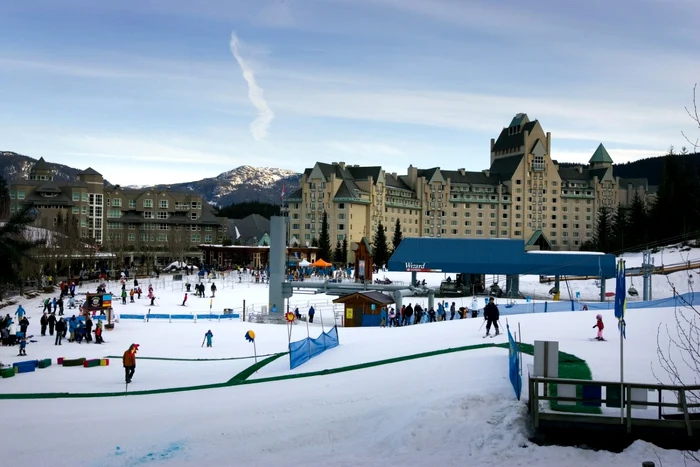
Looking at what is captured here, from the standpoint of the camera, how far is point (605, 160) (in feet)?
435

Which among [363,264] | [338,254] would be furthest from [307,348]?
[338,254]

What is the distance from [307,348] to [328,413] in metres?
7.57

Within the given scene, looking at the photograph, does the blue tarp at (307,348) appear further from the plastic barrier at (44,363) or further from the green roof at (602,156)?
the green roof at (602,156)

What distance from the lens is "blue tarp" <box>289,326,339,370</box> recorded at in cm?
2100

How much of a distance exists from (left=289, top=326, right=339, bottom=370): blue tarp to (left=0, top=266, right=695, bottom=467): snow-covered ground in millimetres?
354

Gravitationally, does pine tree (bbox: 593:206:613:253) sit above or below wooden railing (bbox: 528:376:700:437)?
above

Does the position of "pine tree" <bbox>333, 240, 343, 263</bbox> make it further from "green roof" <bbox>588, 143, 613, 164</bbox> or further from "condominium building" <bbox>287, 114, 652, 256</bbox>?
"green roof" <bbox>588, 143, 613, 164</bbox>

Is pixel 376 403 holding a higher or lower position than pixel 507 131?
lower

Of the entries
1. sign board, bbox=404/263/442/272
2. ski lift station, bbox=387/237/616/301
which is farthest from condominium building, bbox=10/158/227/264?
ski lift station, bbox=387/237/616/301

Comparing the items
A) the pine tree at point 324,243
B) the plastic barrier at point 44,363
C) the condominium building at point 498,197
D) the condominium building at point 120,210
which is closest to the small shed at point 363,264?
the plastic barrier at point 44,363

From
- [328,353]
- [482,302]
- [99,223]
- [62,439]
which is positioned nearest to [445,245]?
[482,302]

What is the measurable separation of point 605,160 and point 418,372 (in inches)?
4996

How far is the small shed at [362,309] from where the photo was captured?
35.6 metres

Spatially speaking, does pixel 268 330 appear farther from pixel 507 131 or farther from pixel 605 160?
pixel 605 160
